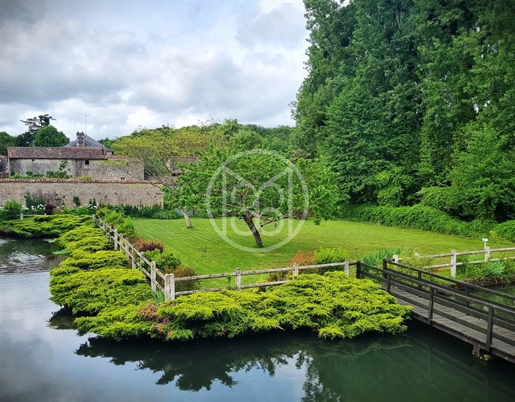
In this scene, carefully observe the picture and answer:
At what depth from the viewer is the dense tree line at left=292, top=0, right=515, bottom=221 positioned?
2497cm

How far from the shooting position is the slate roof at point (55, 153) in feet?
157

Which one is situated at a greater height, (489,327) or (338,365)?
(489,327)

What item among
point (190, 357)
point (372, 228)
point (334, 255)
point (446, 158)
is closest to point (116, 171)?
point (372, 228)

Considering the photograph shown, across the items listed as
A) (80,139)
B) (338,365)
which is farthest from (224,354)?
(80,139)

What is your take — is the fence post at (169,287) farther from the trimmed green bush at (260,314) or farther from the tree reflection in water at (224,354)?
the tree reflection in water at (224,354)

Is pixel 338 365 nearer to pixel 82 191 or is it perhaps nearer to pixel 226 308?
pixel 226 308

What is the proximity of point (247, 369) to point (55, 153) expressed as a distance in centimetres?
4598

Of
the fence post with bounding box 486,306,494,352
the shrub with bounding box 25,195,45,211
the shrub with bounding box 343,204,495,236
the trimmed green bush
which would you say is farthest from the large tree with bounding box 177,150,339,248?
the shrub with bounding box 25,195,45,211

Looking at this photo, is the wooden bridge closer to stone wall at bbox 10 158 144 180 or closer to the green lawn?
the green lawn

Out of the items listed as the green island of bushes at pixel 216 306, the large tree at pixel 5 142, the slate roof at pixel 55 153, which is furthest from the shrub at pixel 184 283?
the large tree at pixel 5 142

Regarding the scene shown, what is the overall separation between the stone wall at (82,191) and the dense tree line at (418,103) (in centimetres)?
1523

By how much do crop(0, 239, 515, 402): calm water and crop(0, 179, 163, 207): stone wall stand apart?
25.6m

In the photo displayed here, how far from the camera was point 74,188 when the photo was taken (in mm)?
35500

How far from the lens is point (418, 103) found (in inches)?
1329
